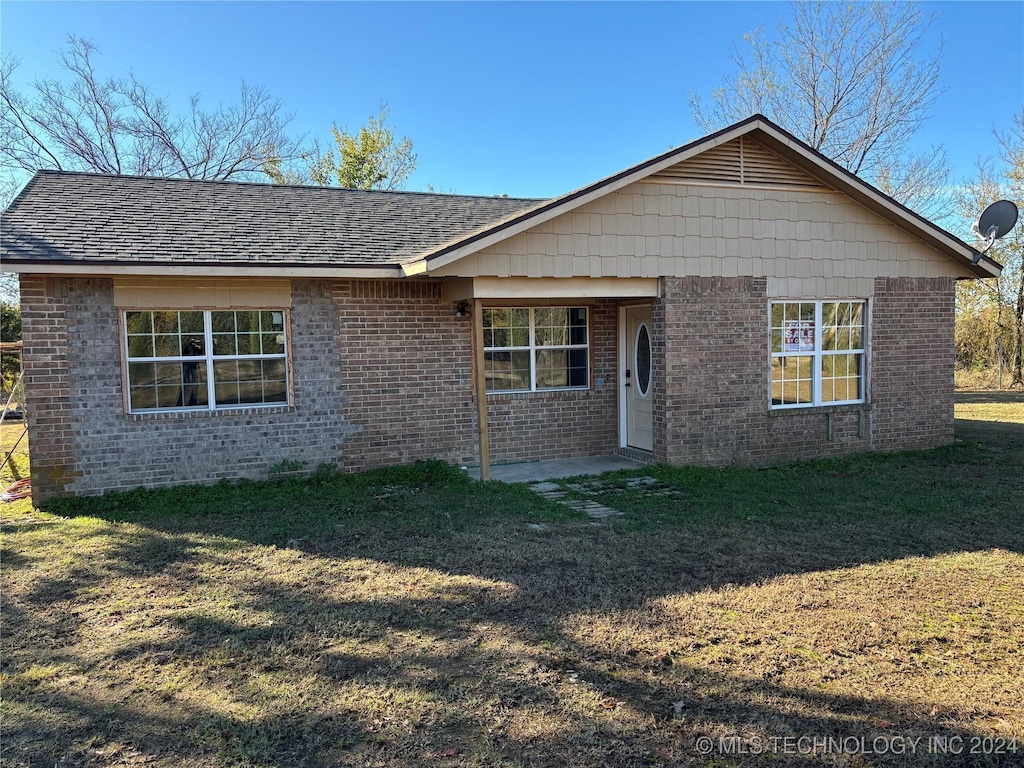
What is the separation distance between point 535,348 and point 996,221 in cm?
740

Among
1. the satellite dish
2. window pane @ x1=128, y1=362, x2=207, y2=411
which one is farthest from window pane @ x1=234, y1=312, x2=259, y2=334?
the satellite dish

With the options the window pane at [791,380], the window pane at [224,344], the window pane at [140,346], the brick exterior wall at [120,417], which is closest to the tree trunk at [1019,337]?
the window pane at [791,380]

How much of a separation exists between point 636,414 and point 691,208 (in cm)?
326

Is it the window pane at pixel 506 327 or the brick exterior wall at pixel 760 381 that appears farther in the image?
the window pane at pixel 506 327

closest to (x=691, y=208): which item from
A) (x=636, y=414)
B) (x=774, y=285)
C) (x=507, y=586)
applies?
(x=774, y=285)

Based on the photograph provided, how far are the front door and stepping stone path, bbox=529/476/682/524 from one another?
59.6 inches

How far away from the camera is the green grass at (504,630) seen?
138 inches

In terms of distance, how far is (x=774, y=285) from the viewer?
1062 cm

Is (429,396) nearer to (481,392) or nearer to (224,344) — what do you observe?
(481,392)

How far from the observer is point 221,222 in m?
10.1

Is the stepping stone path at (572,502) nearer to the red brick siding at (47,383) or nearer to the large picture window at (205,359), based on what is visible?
the large picture window at (205,359)

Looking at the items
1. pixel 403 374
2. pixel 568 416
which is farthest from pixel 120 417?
pixel 568 416

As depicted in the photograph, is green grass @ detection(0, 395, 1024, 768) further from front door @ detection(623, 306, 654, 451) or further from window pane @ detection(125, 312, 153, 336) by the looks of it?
front door @ detection(623, 306, 654, 451)

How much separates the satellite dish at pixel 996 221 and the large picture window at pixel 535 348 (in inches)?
248
